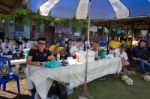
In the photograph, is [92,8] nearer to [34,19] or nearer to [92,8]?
[92,8]

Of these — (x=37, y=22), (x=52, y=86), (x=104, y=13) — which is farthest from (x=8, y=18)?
(x=52, y=86)

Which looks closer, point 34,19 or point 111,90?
point 111,90

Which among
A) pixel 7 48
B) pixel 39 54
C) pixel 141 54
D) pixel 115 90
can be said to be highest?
pixel 39 54

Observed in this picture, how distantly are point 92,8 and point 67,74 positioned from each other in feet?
7.30

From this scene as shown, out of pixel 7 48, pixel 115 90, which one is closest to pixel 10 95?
pixel 115 90

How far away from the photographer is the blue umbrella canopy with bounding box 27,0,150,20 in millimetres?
6797

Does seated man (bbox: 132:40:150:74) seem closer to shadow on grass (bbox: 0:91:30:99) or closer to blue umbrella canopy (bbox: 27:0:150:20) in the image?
blue umbrella canopy (bbox: 27:0:150:20)

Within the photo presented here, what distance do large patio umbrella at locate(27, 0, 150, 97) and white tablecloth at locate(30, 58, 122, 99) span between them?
1357 mm

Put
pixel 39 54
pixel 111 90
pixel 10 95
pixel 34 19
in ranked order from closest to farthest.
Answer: pixel 39 54 → pixel 10 95 → pixel 111 90 → pixel 34 19

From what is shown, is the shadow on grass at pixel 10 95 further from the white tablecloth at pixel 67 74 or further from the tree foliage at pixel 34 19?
the tree foliage at pixel 34 19

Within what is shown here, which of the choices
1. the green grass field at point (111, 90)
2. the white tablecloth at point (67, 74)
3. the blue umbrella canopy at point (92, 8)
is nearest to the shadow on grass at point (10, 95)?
the green grass field at point (111, 90)

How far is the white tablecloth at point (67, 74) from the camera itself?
548cm

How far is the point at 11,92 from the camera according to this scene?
6980 mm

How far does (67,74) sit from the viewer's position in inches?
238
